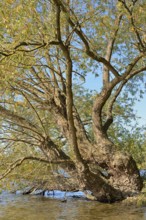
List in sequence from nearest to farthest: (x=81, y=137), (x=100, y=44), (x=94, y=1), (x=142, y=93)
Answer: (x=94, y=1) → (x=81, y=137) → (x=100, y=44) → (x=142, y=93)

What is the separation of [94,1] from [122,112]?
26.7ft

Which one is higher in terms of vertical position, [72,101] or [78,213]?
[72,101]

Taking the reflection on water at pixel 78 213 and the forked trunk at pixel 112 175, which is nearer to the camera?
the reflection on water at pixel 78 213

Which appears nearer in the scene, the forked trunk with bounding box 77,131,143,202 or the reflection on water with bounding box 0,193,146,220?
the reflection on water with bounding box 0,193,146,220

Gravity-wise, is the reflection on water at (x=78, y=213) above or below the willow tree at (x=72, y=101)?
below

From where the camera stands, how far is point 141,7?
11.5 meters

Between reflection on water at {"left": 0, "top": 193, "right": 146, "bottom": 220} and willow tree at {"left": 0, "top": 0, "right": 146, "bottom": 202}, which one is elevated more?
willow tree at {"left": 0, "top": 0, "right": 146, "bottom": 202}

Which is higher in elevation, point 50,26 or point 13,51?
point 50,26

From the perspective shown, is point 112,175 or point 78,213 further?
point 112,175

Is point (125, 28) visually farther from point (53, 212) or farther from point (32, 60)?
point (53, 212)

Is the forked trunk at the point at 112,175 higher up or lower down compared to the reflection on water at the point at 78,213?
higher up

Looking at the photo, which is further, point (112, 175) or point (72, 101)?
point (112, 175)

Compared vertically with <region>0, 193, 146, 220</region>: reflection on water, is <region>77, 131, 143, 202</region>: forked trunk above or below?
above

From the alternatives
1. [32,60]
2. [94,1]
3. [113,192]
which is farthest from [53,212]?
[94,1]
